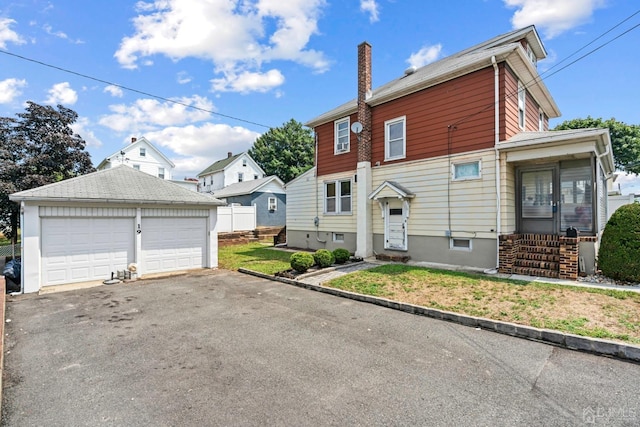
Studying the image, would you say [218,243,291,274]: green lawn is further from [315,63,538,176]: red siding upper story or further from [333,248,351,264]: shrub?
[315,63,538,176]: red siding upper story

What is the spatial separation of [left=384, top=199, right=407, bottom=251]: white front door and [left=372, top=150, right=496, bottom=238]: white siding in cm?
27

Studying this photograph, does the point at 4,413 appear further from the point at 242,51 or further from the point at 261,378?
the point at 242,51

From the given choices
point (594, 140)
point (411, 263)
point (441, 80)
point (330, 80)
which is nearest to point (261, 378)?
point (411, 263)

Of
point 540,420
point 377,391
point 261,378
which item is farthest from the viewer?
point 261,378

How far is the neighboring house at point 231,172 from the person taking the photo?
3672 centimetres

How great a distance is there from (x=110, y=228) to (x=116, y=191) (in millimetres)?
1283

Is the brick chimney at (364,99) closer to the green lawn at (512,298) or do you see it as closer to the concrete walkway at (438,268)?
the concrete walkway at (438,268)

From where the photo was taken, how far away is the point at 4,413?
10.0 ft

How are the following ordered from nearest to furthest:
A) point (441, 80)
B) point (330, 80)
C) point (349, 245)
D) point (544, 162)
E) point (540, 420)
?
1. point (540, 420)
2. point (544, 162)
3. point (441, 80)
4. point (349, 245)
5. point (330, 80)

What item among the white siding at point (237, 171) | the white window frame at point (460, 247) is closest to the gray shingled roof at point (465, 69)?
the white window frame at point (460, 247)

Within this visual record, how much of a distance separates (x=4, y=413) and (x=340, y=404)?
3421mm

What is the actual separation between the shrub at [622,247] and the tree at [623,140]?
1078 inches

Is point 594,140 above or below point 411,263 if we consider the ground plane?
above

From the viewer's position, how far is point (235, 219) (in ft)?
74.1
